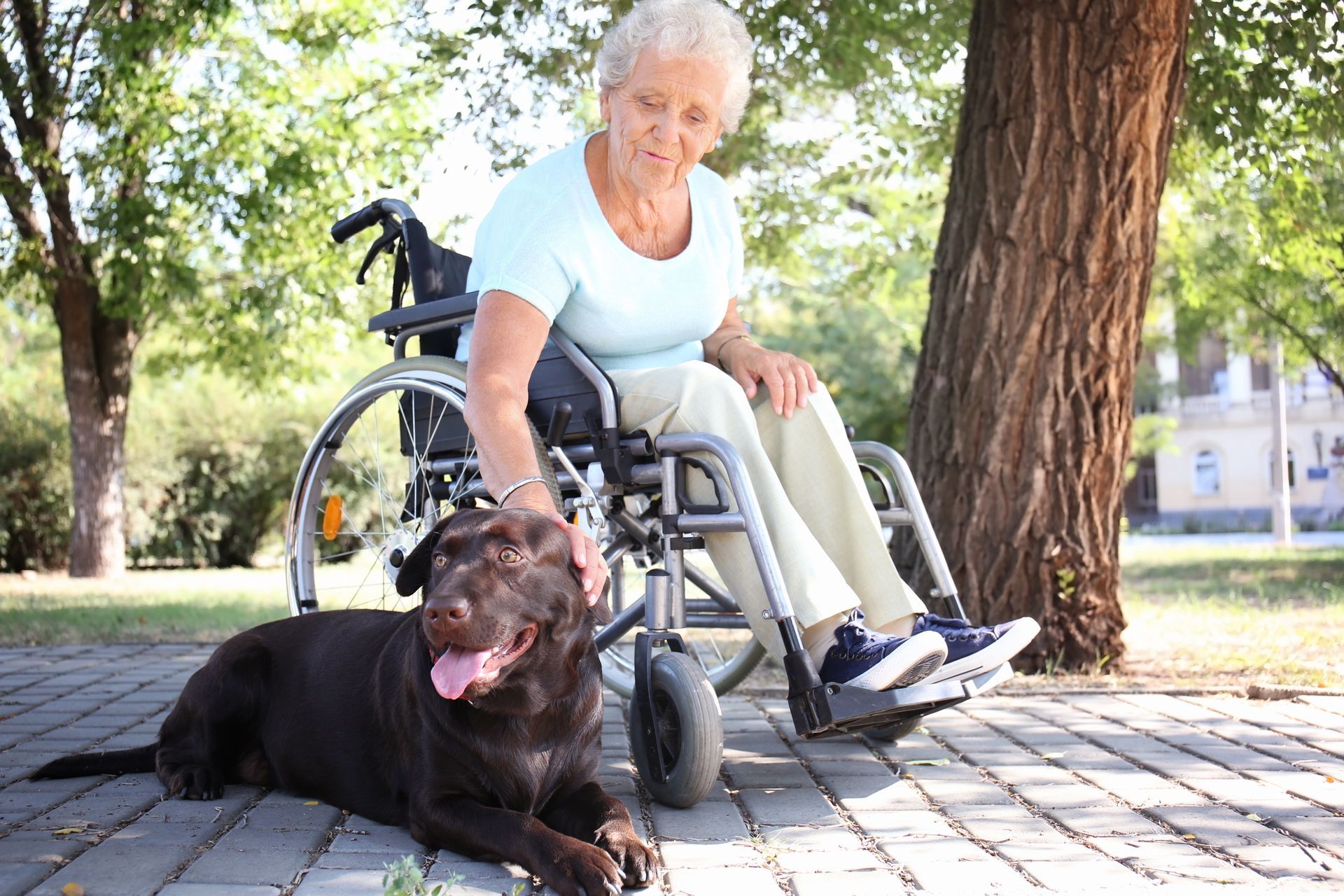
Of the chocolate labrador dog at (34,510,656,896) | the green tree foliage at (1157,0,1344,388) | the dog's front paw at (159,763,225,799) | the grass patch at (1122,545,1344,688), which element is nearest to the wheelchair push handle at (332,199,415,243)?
the chocolate labrador dog at (34,510,656,896)

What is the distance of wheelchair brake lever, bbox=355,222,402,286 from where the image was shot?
14.0ft

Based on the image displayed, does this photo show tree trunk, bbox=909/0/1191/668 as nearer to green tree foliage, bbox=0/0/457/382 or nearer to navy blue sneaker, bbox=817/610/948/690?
navy blue sneaker, bbox=817/610/948/690

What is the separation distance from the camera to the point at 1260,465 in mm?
43094

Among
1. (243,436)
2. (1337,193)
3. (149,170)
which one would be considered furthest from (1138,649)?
(243,436)

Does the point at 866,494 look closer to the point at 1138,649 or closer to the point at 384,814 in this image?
the point at 384,814

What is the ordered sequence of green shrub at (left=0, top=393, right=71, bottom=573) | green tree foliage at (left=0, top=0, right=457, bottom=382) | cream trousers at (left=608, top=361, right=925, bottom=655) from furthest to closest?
green shrub at (left=0, top=393, right=71, bottom=573)
green tree foliage at (left=0, top=0, right=457, bottom=382)
cream trousers at (left=608, top=361, right=925, bottom=655)

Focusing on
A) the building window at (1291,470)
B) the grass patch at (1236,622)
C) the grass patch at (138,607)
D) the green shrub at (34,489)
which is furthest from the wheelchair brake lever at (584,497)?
the building window at (1291,470)

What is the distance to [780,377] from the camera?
337 cm

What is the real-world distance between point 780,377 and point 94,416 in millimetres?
11106

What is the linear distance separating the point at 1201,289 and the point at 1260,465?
32795 millimetres

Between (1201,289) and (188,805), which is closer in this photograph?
(188,805)

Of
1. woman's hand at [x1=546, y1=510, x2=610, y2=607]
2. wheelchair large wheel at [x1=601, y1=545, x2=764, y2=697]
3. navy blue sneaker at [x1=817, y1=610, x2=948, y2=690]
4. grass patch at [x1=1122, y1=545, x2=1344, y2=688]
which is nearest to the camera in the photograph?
woman's hand at [x1=546, y1=510, x2=610, y2=607]

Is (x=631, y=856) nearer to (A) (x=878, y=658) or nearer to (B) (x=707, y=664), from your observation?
(A) (x=878, y=658)

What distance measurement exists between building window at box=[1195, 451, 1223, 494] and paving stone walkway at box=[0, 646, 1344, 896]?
141 ft
